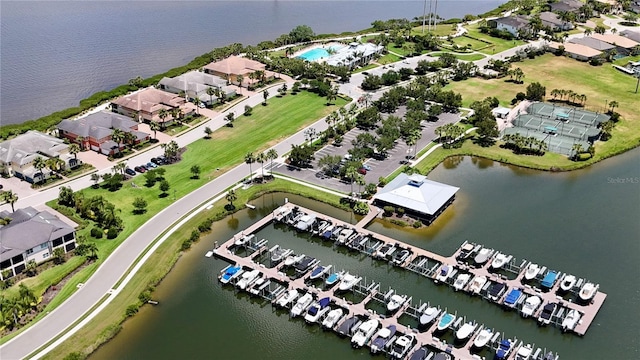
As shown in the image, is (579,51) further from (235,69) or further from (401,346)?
(401,346)

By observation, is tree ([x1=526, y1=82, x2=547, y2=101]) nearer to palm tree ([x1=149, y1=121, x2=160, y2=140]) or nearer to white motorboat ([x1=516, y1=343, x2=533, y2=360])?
white motorboat ([x1=516, y1=343, x2=533, y2=360])

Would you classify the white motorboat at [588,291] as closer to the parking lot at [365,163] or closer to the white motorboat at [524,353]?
the white motorboat at [524,353]

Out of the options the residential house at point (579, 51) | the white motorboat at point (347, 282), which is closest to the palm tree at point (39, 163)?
the white motorboat at point (347, 282)

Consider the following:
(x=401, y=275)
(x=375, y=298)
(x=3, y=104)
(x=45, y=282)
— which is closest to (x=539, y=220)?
(x=401, y=275)

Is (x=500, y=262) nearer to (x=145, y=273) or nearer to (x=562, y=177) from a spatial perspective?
(x=562, y=177)


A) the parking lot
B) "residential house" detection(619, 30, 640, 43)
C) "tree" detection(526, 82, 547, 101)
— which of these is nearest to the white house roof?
the parking lot

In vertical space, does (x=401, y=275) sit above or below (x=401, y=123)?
below
